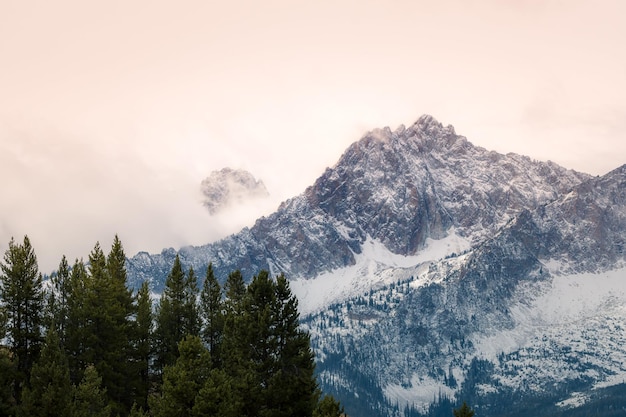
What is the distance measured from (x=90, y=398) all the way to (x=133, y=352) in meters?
18.4

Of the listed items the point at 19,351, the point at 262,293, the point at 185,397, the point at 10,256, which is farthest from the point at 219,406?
the point at 10,256

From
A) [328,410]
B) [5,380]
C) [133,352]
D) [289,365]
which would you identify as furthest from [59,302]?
[328,410]

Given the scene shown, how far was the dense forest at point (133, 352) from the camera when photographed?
5878 cm

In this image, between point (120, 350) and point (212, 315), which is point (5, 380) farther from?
point (212, 315)

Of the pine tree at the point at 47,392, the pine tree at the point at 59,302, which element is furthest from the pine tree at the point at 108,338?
the pine tree at the point at 47,392

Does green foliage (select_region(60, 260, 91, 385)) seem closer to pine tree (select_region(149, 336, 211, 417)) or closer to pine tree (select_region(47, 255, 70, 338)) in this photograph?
pine tree (select_region(47, 255, 70, 338))

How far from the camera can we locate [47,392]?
5884 cm

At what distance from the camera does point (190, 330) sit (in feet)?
305

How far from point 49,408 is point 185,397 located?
477 inches

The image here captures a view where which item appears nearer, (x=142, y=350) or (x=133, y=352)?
(x=133, y=352)

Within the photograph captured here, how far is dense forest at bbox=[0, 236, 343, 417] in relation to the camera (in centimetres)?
5878

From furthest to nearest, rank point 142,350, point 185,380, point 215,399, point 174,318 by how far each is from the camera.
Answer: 1. point 174,318
2. point 142,350
3. point 185,380
4. point 215,399

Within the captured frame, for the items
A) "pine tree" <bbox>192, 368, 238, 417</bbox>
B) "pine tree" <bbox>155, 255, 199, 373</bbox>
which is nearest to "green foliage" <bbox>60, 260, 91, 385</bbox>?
"pine tree" <bbox>155, 255, 199, 373</bbox>

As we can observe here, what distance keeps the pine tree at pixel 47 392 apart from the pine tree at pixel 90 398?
4.69 ft
